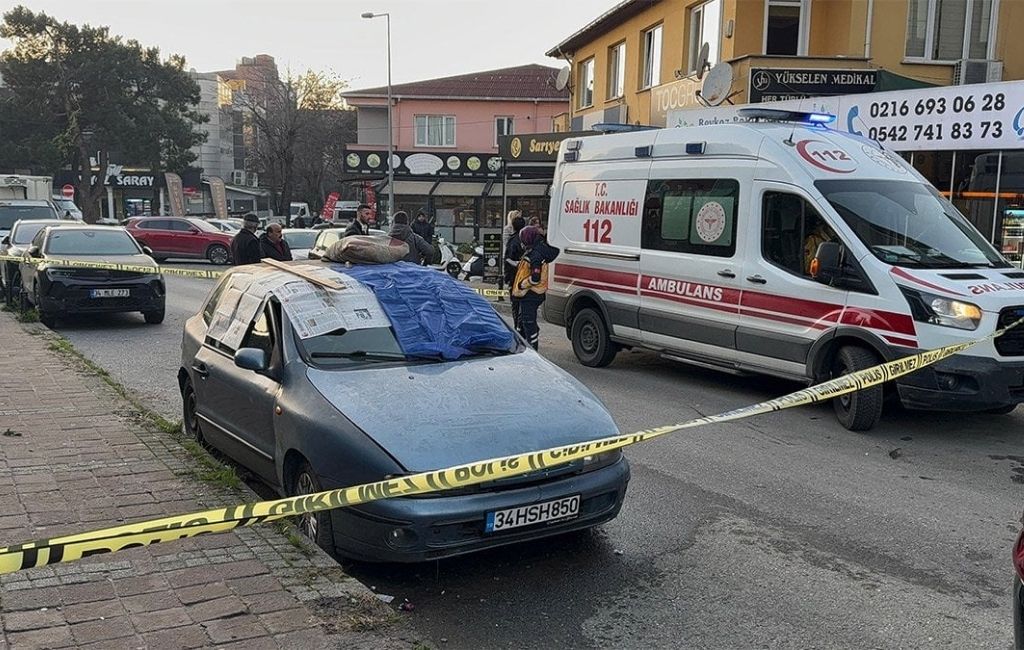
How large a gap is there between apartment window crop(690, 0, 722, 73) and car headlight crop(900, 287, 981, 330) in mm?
12329

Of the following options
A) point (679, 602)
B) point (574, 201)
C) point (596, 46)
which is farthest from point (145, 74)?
point (679, 602)

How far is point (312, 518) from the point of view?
4.66m

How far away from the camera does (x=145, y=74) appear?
51562 millimetres

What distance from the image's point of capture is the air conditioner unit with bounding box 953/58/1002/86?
17.1 metres

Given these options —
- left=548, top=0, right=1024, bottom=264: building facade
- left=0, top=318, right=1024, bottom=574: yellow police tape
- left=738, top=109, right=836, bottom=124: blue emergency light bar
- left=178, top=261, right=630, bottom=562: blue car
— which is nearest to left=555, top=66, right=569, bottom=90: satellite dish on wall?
left=548, top=0, right=1024, bottom=264: building facade

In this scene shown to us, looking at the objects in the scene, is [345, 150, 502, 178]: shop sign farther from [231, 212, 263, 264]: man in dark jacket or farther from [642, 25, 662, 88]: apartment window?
[231, 212, 263, 264]: man in dark jacket

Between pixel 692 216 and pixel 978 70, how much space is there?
36.7 feet

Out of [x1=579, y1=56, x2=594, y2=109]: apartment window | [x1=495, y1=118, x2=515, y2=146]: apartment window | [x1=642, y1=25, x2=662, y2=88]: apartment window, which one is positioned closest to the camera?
[x1=642, y1=25, x2=662, y2=88]: apartment window

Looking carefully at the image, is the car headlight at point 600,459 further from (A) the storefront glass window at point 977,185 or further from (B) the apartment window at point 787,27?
(B) the apartment window at point 787,27

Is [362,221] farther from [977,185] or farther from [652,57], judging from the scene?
[652,57]

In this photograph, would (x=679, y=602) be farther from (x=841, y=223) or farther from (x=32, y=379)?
(x=32, y=379)

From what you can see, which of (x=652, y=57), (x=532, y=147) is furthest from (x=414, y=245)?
(x=652, y=57)

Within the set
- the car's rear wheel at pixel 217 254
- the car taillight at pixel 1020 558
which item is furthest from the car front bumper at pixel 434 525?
the car's rear wheel at pixel 217 254

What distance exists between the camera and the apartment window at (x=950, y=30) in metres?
17.2
